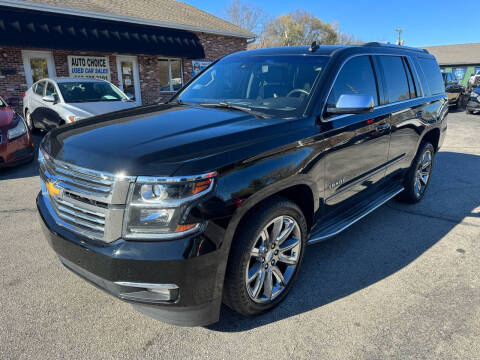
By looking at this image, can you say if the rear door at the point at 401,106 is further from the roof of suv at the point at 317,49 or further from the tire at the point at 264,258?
the tire at the point at 264,258

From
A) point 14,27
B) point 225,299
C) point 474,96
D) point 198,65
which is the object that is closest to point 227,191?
point 225,299

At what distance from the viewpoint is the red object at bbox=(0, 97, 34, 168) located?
6.09 meters

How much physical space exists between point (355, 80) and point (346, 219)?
133cm

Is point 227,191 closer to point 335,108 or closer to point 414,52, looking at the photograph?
point 335,108

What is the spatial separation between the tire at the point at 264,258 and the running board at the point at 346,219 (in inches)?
8.3

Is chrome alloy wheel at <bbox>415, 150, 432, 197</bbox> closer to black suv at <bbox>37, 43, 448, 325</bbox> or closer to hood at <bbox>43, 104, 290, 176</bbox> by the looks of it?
black suv at <bbox>37, 43, 448, 325</bbox>

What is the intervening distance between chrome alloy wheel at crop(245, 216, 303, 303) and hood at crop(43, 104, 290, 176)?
643 mm

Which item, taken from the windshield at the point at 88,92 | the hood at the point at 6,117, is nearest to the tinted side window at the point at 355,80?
the hood at the point at 6,117

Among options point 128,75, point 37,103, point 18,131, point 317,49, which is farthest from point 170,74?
point 317,49

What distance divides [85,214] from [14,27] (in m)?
12.1

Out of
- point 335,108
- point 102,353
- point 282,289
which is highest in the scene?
point 335,108

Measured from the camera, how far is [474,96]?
16.8 meters

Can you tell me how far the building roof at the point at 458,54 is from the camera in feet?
133

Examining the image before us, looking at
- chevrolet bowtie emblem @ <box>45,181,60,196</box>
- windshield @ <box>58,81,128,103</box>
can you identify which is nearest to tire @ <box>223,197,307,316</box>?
chevrolet bowtie emblem @ <box>45,181,60,196</box>
